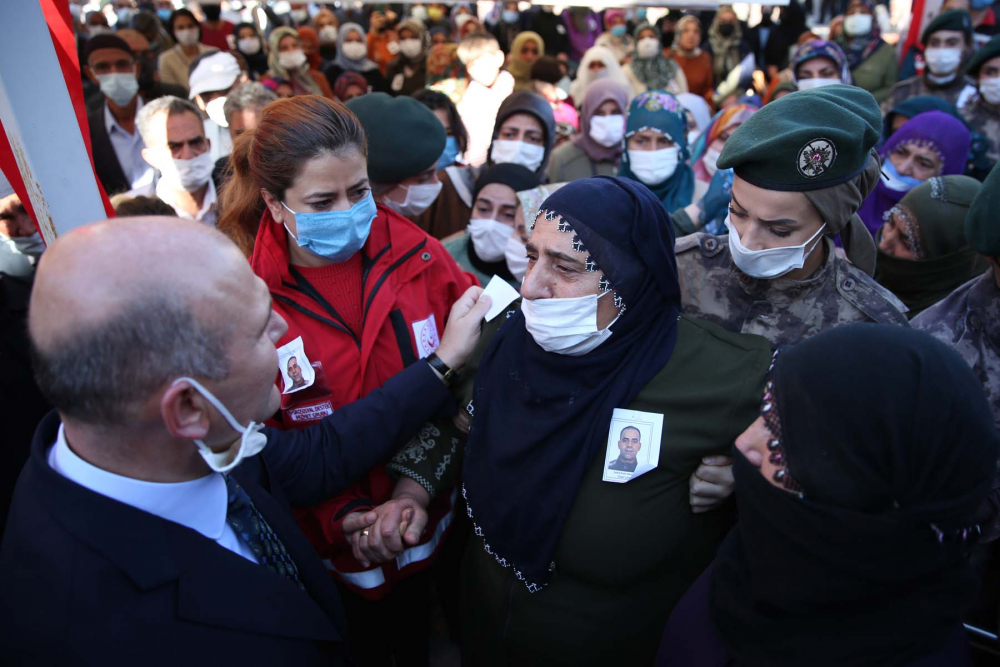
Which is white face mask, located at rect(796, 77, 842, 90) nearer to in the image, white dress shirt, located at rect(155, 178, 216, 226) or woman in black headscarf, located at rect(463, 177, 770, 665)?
woman in black headscarf, located at rect(463, 177, 770, 665)

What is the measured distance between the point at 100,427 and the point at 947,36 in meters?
7.47

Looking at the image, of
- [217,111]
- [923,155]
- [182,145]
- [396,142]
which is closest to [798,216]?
[396,142]

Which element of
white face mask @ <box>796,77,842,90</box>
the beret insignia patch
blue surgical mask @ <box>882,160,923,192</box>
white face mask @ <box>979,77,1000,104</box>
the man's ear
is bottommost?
blue surgical mask @ <box>882,160,923,192</box>

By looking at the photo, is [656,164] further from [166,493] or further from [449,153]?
[166,493]

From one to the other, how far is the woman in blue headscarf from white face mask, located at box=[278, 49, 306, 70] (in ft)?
18.0

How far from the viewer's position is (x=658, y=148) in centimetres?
439

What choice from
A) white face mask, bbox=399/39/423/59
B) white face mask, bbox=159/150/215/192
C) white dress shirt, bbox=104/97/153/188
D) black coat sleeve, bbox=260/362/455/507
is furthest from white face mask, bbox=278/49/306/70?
black coat sleeve, bbox=260/362/455/507

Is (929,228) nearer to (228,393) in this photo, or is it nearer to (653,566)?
(653,566)

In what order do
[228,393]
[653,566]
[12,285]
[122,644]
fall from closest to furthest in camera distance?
[122,644]
[228,393]
[653,566]
[12,285]

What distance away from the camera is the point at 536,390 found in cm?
203

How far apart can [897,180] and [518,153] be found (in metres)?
2.58

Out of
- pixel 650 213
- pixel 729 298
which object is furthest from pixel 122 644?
pixel 729 298

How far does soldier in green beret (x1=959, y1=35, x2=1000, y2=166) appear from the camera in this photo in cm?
512

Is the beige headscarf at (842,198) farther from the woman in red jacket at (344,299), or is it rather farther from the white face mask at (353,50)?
the white face mask at (353,50)
